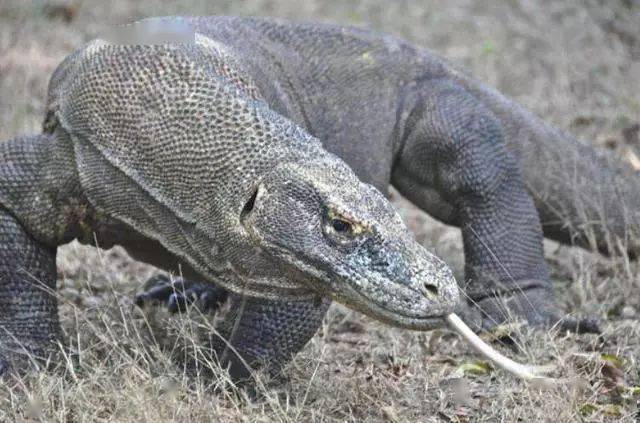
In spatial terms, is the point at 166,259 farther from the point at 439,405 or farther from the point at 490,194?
the point at 490,194

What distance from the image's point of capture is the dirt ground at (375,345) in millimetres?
3244


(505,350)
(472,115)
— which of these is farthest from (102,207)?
(472,115)

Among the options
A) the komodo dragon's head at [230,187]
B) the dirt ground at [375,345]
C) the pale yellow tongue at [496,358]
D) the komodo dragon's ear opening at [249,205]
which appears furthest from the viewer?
the dirt ground at [375,345]

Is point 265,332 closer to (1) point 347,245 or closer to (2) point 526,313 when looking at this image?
(1) point 347,245

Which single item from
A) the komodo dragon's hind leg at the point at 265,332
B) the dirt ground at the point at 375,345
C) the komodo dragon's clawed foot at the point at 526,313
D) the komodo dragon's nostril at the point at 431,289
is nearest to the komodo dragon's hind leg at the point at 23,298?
the dirt ground at the point at 375,345

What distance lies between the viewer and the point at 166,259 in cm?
367

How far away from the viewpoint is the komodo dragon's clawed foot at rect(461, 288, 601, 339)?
14.1 ft

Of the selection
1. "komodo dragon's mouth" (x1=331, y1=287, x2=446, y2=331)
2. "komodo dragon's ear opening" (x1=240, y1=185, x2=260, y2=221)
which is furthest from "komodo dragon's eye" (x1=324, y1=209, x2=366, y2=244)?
"komodo dragon's ear opening" (x1=240, y1=185, x2=260, y2=221)

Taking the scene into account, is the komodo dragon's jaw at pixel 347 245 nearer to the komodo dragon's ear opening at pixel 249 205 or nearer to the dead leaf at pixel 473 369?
the komodo dragon's ear opening at pixel 249 205

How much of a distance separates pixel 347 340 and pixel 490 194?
3.03 feet

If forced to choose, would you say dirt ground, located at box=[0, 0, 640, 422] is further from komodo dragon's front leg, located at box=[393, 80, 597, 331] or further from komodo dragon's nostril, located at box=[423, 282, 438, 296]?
komodo dragon's nostril, located at box=[423, 282, 438, 296]

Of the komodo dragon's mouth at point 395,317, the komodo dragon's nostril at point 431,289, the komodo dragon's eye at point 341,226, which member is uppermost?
the komodo dragon's eye at point 341,226

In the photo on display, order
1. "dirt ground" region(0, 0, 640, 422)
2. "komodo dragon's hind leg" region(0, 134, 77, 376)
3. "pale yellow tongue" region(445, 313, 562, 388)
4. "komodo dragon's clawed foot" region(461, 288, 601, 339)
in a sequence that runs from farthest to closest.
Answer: "komodo dragon's clawed foot" region(461, 288, 601, 339), "komodo dragon's hind leg" region(0, 134, 77, 376), "dirt ground" region(0, 0, 640, 422), "pale yellow tongue" region(445, 313, 562, 388)

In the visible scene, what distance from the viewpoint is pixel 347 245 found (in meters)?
2.89
